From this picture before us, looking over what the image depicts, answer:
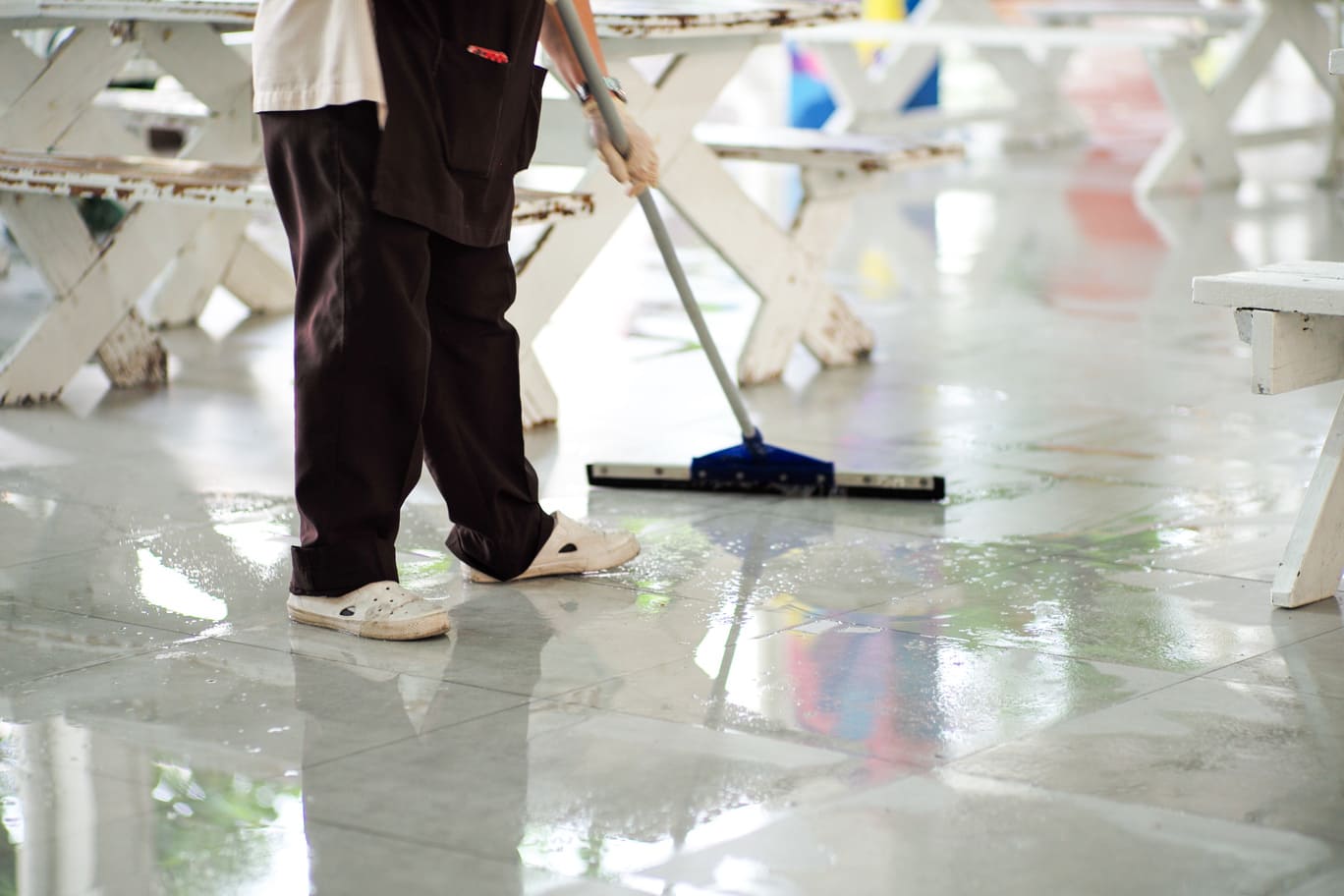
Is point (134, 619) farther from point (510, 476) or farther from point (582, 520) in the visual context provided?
point (582, 520)

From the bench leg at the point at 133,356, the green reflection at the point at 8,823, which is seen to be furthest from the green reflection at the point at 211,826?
the bench leg at the point at 133,356

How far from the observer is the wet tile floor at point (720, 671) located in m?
1.86

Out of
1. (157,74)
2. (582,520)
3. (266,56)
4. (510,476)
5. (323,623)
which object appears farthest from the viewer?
(157,74)

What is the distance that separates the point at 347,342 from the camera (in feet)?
8.29

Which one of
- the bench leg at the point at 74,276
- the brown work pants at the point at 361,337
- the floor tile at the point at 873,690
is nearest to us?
the floor tile at the point at 873,690

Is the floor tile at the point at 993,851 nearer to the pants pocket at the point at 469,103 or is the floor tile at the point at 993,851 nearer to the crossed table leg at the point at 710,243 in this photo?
the pants pocket at the point at 469,103

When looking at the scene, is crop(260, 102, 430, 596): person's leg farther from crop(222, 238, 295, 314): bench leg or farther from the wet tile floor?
crop(222, 238, 295, 314): bench leg

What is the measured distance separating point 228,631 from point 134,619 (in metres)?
0.16

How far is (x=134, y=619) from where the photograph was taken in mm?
2668

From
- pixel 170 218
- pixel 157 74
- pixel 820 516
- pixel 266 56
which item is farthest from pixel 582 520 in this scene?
pixel 157 74

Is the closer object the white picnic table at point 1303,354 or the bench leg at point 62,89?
the white picnic table at point 1303,354

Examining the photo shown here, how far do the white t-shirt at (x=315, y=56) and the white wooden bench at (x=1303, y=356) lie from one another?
123 centimetres

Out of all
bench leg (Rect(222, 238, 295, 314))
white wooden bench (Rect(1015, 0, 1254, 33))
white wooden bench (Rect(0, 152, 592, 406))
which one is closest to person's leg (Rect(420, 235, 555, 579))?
white wooden bench (Rect(0, 152, 592, 406))

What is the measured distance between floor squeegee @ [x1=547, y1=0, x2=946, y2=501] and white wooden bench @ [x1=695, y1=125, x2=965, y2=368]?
1132 millimetres
